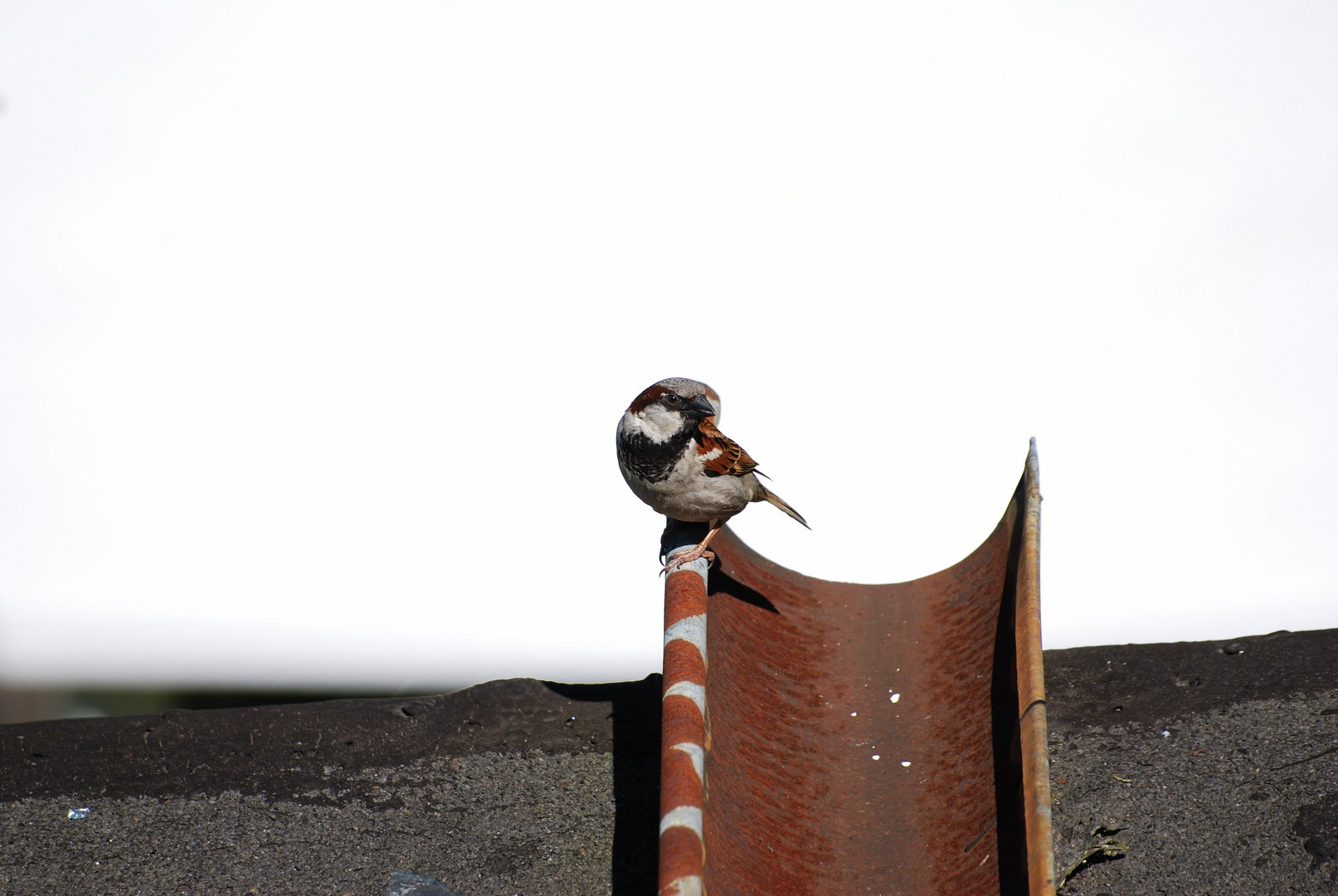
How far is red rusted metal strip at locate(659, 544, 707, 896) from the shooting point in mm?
2467

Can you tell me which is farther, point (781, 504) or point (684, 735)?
point (781, 504)

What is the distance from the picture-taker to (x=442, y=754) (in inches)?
172

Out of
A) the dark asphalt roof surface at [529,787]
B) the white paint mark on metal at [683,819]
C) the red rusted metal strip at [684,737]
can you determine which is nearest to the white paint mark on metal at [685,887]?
the red rusted metal strip at [684,737]

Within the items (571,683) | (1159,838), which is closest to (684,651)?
(571,683)

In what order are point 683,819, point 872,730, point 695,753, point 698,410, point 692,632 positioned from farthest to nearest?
point 872,730, point 698,410, point 692,632, point 695,753, point 683,819

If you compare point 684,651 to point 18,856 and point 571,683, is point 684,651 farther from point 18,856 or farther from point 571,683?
point 18,856

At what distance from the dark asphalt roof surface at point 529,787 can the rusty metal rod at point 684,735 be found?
3.22ft

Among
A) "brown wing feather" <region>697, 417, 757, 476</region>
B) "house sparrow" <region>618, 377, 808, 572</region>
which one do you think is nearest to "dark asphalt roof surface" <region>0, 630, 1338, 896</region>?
"house sparrow" <region>618, 377, 808, 572</region>

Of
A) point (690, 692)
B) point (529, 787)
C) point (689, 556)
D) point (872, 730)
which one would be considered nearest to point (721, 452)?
point (689, 556)

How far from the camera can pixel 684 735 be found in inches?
114

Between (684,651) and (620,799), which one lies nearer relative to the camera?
(684,651)

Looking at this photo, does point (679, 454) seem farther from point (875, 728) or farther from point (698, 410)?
point (875, 728)

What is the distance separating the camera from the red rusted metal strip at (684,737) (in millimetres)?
2467

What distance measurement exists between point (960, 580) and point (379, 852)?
2.81m
